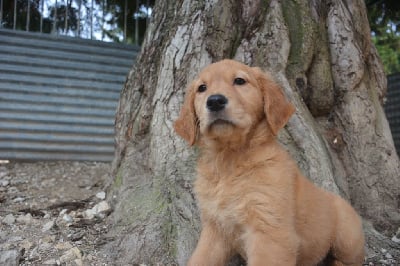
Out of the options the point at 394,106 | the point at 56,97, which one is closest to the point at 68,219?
the point at 56,97

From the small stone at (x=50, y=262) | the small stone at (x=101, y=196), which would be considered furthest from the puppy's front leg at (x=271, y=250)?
the small stone at (x=101, y=196)

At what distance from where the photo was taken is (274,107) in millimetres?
3154

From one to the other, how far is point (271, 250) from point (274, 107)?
95 cm

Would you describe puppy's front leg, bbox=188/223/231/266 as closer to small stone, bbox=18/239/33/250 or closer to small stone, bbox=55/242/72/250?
small stone, bbox=55/242/72/250

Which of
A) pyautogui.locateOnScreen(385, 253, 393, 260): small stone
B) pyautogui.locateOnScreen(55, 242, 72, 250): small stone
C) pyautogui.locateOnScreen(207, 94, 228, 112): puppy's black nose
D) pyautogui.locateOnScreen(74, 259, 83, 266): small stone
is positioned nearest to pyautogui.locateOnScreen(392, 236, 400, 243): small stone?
pyautogui.locateOnScreen(385, 253, 393, 260): small stone

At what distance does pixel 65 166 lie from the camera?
6.82 m

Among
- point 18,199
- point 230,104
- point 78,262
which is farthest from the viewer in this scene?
point 18,199

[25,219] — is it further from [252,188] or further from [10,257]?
[252,188]

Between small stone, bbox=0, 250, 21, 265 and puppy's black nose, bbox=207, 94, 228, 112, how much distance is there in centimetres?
183

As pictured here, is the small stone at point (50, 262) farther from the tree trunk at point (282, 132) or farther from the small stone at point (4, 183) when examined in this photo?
the small stone at point (4, 183)

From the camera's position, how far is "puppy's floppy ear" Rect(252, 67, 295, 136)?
10.2 ft

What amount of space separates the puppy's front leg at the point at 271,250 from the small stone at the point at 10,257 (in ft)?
5.78

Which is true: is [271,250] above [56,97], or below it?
below

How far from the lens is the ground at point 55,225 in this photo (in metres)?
3.57
